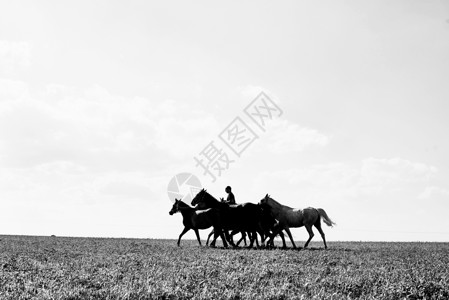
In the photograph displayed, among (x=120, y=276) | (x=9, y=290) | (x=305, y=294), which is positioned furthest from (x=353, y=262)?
(x=9, y=290)

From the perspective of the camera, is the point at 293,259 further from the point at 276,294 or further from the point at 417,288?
the point at 276,294

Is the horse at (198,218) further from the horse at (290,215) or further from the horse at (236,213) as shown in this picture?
the horse at (290,215)

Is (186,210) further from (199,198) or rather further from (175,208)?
(199,198)

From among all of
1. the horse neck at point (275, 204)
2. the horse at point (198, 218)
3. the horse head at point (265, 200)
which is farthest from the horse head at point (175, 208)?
the horse neck at point (275, 204)

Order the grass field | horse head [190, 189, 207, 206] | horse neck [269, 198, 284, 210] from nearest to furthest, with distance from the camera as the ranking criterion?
the grass field → horse neck [269, 198, 284, 210] → horse head [190, 189, 207, 206]

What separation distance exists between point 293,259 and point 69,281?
7281 millimetres

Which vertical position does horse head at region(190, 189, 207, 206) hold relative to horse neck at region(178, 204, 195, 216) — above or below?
above

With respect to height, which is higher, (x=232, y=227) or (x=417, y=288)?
(x=232, y=227)

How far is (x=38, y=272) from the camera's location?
998 cm

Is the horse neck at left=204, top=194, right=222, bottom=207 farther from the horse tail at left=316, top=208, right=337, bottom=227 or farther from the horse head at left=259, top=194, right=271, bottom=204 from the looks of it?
the horse tail at left=316, top=208, right=337, bottom=227

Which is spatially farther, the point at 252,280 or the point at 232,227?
the point at 232,227

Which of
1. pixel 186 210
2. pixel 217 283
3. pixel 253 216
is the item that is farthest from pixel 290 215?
pixel 217 283

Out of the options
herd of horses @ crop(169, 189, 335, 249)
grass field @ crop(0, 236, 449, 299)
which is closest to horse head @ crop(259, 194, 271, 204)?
herd of horses @ crop(169, 189, 335, 249)

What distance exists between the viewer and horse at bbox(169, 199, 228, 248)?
22.1m
